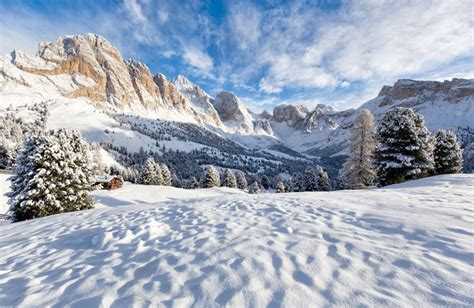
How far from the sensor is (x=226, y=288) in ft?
12.0

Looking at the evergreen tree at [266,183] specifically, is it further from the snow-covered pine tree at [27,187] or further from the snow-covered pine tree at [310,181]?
the snow-covered pine tree at [27,187]

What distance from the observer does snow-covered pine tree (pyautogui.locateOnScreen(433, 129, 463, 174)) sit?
1107 inches

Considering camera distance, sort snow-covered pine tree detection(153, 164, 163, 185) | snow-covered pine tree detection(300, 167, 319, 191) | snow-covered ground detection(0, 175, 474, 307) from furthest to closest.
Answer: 1. snow-covered pine tree detection(153, 164, 163, 185)
2. snow-covered pine tree detection(300, 167, 319, 191)
3. snow-covered ground detection(0, 175, 474, 307)

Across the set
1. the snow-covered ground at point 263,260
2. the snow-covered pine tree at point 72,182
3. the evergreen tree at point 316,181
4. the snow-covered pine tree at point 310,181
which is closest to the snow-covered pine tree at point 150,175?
the snow-covered pine tree at point 310,181

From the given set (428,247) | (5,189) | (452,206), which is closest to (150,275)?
(428,247)

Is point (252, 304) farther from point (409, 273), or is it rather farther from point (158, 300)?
point (409, 273)

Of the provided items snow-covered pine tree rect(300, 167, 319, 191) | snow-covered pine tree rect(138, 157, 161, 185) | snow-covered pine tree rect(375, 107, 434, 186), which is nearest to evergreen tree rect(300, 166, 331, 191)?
snow-covered pine tree rect(300, 167, 319, 191)

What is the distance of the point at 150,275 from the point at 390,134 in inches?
952

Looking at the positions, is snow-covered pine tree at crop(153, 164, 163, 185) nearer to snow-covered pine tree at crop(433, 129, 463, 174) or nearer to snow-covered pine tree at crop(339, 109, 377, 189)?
snow-covered pine tree at crop(339, 109, 377, 189)

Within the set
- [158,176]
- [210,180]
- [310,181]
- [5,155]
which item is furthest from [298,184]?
[5,155]

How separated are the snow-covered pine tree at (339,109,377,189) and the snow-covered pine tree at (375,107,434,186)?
3465 mm

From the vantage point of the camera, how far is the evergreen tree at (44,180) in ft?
54.9

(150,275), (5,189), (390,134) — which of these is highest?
(390,134)

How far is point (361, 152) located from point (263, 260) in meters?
26.1
